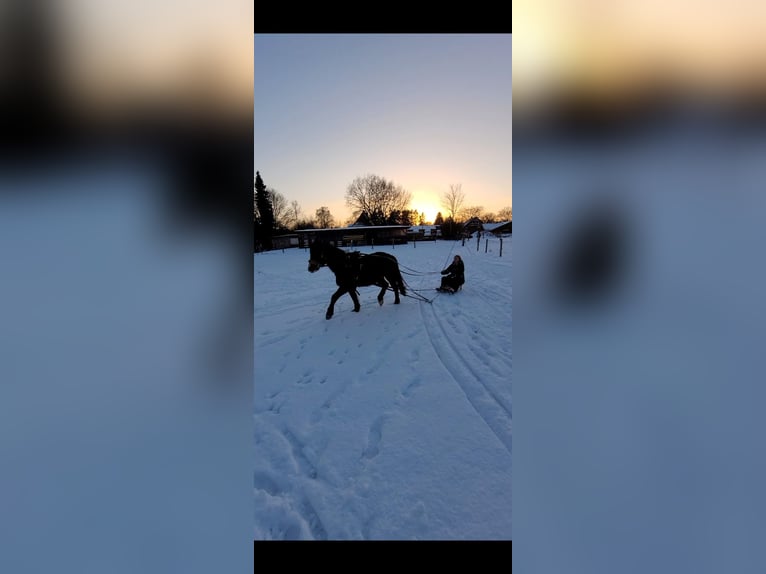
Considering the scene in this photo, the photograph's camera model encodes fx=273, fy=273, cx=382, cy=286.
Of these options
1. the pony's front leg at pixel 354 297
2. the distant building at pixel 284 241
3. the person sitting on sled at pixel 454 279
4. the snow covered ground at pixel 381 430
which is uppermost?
the distant building at pixel 284 241

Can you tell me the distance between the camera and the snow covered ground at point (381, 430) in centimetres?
140

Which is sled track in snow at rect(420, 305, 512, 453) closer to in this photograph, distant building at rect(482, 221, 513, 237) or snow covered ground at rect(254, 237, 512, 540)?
snow covered ground at rect(254, 237, 512, 540)

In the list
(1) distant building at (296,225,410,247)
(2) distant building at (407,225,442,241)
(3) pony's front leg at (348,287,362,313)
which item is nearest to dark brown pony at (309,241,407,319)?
(3) pony's front leg at (348,287,362,313)

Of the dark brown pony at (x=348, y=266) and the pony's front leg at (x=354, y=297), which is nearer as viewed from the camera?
the dark brown pony at (x=348, y=266)

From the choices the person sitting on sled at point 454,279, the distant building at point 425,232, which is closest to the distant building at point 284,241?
the distant building at point 425,232

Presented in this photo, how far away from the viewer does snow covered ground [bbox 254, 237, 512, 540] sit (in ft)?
4.59

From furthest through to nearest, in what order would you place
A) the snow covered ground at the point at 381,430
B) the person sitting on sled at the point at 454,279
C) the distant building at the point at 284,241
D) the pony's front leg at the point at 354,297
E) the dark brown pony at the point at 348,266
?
the distant building at the point at 284,241 → the person sitting on sled at the point at 454,279 → the pony's front leg at the point at 354,297 → the dark brown pony at the point at 348,266 → the snow covered ground at the point at 381,430

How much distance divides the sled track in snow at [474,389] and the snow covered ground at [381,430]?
12 mm

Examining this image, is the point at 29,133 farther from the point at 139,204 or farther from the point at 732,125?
the point at 732,125

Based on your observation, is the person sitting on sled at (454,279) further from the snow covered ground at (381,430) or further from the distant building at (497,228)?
the distant building at (497,228)

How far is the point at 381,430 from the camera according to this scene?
2031 mm

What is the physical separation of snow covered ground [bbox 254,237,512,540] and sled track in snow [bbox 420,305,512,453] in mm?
12

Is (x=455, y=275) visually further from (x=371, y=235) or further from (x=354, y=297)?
(x=371, y=235)

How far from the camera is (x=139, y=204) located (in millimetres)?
793
